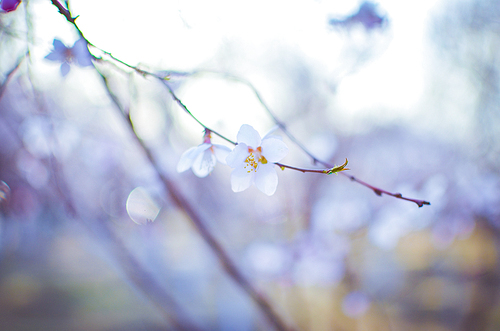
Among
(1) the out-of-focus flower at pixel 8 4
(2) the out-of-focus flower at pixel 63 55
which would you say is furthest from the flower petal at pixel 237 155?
(1) the out-of-focus flower at pixel 8 4

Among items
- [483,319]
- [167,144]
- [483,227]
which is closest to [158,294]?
[167,144]

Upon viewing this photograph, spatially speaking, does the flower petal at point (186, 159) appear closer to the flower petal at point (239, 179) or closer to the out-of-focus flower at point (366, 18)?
the flower petal at point (239, 179)

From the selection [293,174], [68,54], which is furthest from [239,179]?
[293,174]

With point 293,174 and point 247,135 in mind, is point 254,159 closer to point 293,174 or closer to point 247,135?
point 247,135

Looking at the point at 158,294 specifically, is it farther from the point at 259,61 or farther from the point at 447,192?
the point at 447,192

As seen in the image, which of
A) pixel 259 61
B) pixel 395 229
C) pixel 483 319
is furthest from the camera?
pixel 395 229

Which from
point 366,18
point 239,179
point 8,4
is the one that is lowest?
point 239,179
